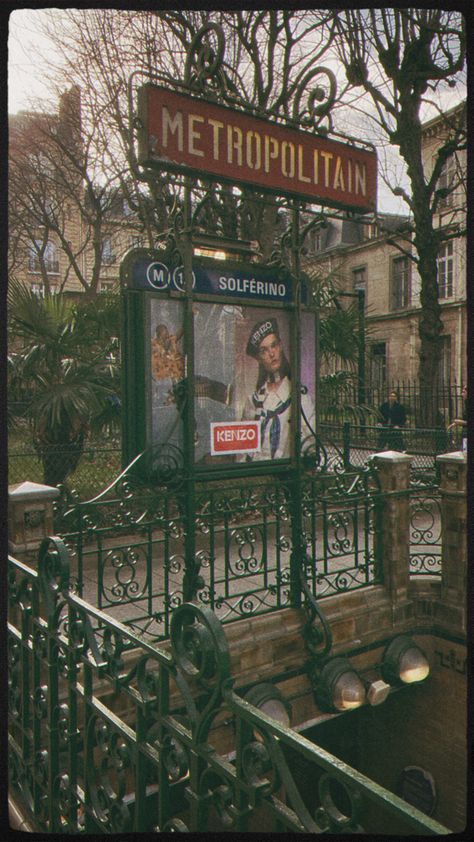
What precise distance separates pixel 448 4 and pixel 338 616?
497 cm

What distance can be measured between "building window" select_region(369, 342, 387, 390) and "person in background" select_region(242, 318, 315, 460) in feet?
46.7

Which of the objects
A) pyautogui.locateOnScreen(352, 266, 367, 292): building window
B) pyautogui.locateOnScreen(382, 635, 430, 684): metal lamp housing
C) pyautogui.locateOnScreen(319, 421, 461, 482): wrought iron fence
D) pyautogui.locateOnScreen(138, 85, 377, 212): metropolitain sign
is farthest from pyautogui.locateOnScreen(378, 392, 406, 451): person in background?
pyautogui.locateOnScreen(352, 266, 367, 292): building window

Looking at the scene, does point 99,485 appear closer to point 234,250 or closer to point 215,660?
point 234,250

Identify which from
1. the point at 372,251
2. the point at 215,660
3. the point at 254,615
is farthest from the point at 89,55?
the point at 372,251

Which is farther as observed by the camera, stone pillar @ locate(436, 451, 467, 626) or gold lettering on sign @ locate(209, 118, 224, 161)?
stone pillar @ locate(436, 451, 467, 626)

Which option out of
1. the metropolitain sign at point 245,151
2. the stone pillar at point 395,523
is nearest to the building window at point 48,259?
the stone pillar at point 395,523

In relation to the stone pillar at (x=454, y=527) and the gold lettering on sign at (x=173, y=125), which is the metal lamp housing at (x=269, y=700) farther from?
A: the gold lettering on sign at (x=173, y=125)

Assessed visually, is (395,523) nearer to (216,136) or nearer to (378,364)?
(216,136)

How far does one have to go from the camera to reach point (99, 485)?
10109 mm

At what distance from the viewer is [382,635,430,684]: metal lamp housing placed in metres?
6.26

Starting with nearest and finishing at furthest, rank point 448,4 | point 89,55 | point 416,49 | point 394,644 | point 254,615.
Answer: point 448,4 → point 254,615 → point 394,644 → point 416,49 → point 89,55

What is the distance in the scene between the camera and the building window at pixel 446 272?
1969cm

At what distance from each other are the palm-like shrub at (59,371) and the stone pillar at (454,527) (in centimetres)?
405

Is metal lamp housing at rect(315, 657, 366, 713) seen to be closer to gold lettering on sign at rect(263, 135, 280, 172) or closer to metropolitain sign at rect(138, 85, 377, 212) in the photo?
metropolitain sign at rect(138, 85, 377, 212)
